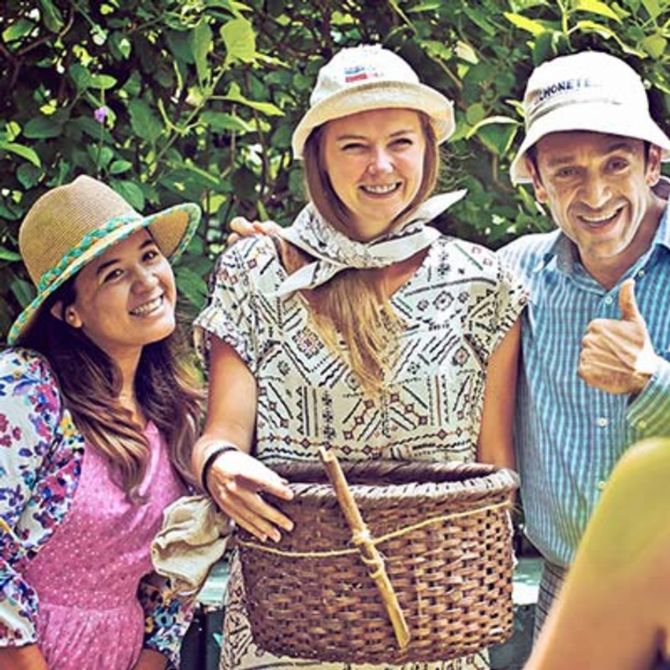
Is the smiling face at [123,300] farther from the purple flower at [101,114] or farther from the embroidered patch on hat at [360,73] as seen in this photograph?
the purple flower at [101,114]

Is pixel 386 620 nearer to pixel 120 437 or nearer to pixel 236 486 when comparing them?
pixel 236 486

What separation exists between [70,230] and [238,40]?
84cm

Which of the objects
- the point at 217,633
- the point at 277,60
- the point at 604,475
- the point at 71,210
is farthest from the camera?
the point at 277,60

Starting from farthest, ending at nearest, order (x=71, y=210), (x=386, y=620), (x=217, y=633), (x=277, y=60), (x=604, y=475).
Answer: (x=277, y=60), (x=217, y=633), (x=71, y=210), (x=604, y=475), (x=386, y=620)

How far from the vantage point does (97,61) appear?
3.16 m

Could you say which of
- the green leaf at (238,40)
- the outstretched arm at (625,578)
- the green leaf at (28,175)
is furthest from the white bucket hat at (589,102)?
the outstretched arm at (625,578)

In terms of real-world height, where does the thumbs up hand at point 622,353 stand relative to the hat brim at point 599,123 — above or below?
below

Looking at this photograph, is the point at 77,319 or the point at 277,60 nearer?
the point at 77,319

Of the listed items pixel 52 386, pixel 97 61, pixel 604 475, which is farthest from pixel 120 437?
pixel 97 61

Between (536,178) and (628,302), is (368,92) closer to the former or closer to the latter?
(536,178)

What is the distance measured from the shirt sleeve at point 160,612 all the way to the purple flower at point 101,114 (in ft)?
3.56

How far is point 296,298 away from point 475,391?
1.08ft

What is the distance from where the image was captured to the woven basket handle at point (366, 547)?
6.31 feet

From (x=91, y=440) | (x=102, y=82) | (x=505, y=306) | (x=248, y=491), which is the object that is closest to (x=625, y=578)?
(x=248, y=491)
